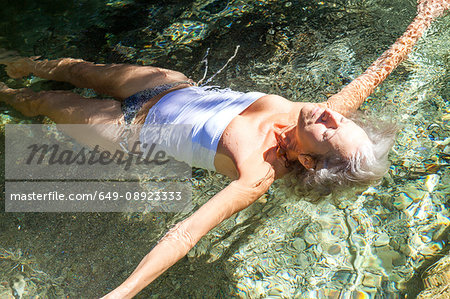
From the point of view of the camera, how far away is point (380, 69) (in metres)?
3.71

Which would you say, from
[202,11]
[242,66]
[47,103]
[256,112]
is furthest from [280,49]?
[47,103]

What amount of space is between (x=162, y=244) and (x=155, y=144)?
3.75ft

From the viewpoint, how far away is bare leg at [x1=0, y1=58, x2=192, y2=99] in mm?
3656

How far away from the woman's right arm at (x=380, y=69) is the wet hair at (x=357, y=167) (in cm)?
41

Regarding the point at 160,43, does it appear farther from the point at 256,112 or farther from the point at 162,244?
the point at 162,244

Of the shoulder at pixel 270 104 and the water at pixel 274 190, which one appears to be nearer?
the water at pixel 274 190

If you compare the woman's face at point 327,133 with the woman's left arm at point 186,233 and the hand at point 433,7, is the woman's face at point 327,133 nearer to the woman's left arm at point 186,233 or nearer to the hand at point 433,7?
the woman's left arm at point 186,233

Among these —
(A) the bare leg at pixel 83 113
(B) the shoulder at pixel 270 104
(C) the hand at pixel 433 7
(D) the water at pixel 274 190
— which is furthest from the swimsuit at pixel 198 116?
(C) the hand at pixel 433 7

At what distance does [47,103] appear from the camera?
3617 millimetres

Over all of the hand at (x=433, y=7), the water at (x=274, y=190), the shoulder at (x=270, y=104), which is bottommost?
the water at (x=274, y=190)

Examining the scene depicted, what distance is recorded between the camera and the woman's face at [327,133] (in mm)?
2809

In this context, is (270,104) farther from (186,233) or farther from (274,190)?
(186,233)

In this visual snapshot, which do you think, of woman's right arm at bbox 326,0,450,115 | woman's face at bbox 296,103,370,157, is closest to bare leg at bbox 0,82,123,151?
woman's face at bbox 296,103,370,157

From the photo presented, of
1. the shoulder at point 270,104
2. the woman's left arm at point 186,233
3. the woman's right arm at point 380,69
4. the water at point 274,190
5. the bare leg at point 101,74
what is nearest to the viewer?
the woman's left arm at point 186,233
